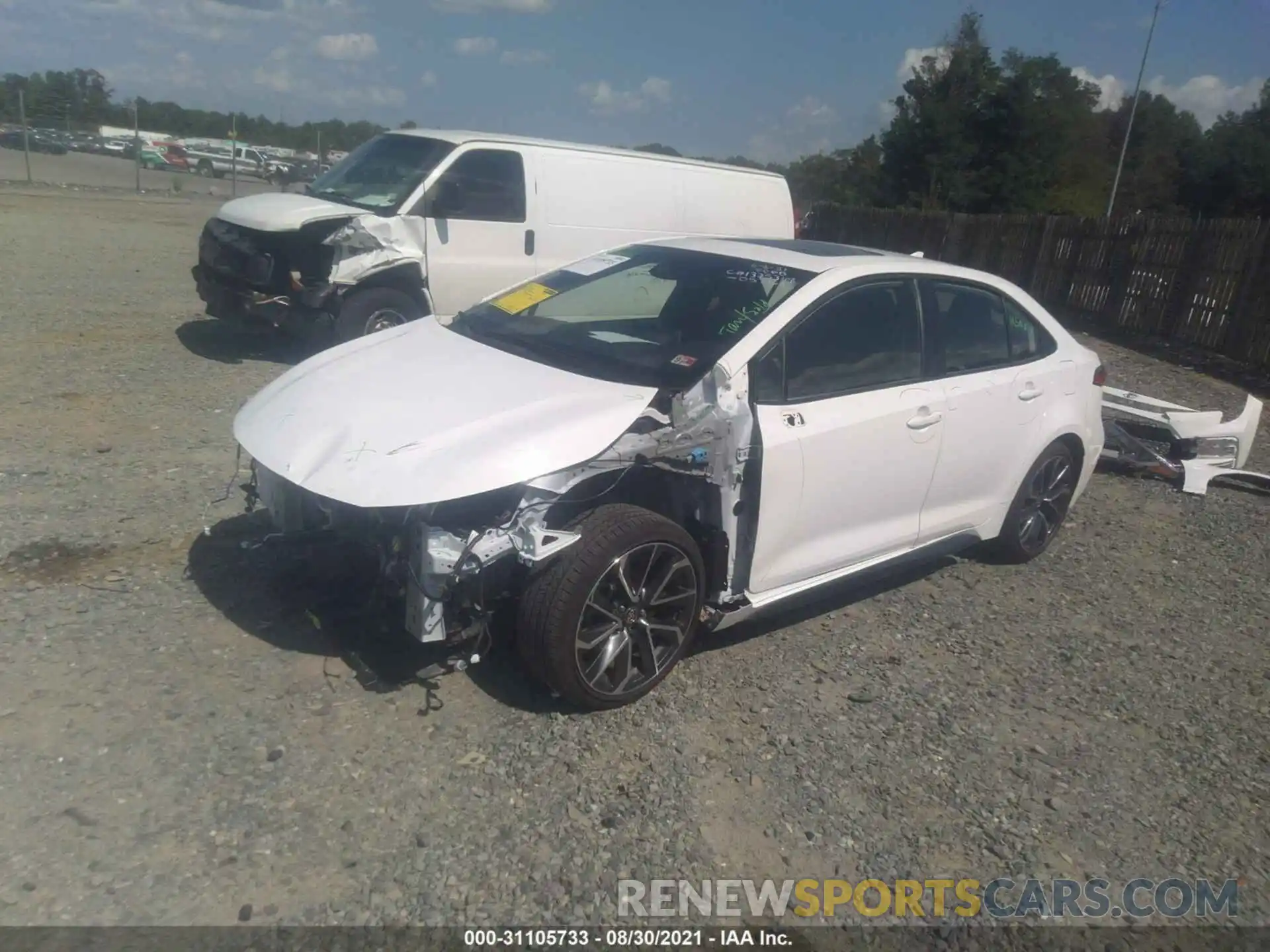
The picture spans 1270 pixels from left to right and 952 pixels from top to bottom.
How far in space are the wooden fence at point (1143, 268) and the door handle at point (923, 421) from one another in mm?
10685

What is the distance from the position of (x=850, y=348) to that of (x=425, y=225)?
17.5ft

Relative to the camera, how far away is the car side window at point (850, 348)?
4.11m

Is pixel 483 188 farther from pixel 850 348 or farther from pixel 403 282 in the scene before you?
pixel 850 348

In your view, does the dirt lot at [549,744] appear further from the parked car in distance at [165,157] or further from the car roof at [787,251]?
the parked car in distance at [165,157]

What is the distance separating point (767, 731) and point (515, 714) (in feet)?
3.16

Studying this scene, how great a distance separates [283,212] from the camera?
8398 millimetres

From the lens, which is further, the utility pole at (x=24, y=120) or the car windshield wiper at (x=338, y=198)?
the utility pole at (x=24, y=120)

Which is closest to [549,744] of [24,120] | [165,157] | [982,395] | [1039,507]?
[982,395]

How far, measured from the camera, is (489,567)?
3.53 meters

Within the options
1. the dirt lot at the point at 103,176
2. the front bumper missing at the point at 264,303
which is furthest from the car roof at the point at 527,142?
the dirt lot at the point at 103,176

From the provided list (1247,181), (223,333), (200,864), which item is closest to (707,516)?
(200,864)

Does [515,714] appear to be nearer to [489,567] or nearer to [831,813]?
[489,567]

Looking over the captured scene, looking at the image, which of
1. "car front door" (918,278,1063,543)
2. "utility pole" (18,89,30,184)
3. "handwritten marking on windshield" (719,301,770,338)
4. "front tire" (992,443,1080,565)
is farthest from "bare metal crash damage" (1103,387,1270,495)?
"utility pole" (18,89,30,184)

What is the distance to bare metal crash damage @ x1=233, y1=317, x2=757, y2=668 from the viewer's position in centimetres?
342
